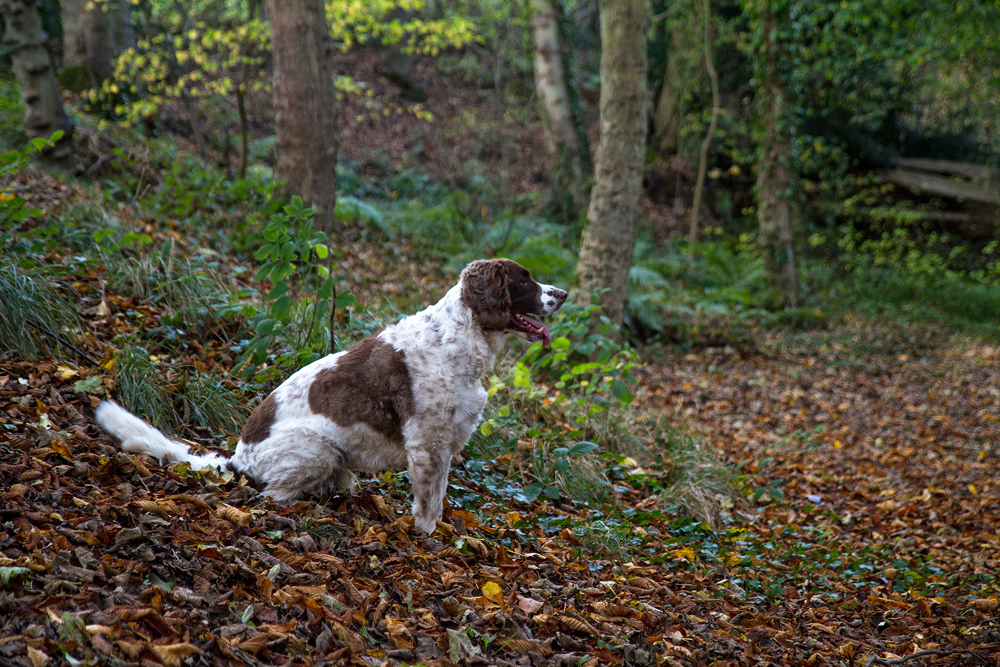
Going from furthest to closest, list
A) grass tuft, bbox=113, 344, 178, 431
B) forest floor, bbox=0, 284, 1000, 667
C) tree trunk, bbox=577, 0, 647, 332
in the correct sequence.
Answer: tree trunk, bbox=577, 0, 647, 332 → grass tuft, bbox=113, 344, 178, 431 → forest floor, bbox=0, 284, 1000, 667

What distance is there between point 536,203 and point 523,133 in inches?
188

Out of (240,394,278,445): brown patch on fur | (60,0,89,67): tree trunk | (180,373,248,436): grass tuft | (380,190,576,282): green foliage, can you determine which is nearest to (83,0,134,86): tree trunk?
(60,0,89,67): tree trunk

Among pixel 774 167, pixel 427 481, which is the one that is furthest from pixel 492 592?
pixel 774 167

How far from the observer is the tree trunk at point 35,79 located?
8562 mm

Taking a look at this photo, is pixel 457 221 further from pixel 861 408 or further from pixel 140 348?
pixel 140 348

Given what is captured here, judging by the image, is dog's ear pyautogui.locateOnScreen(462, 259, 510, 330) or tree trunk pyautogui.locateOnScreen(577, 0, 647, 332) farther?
tree trunk pyautogui.locateOnScreen(577, 0, 647, 332)

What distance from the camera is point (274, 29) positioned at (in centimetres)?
873

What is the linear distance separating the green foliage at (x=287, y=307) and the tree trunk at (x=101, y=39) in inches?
423

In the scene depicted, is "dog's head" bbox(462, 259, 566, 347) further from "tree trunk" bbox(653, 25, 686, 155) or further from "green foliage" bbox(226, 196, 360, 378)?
A: "tree trunk" bbox(653, 25, 686, 155)

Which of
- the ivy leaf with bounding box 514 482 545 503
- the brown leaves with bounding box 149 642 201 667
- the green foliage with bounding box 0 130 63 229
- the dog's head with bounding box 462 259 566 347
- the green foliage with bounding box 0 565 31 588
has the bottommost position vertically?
the ivy leaf with bounding box 514 482 545 503

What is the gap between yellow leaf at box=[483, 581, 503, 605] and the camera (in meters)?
3.66

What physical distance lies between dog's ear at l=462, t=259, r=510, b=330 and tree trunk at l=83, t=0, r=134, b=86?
12761 millimetres

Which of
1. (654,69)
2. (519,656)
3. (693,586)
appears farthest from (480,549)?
(654,69)

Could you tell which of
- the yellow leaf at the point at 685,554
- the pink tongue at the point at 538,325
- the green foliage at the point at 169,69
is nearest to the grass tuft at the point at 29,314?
the pink tongue at the point at 538,325
